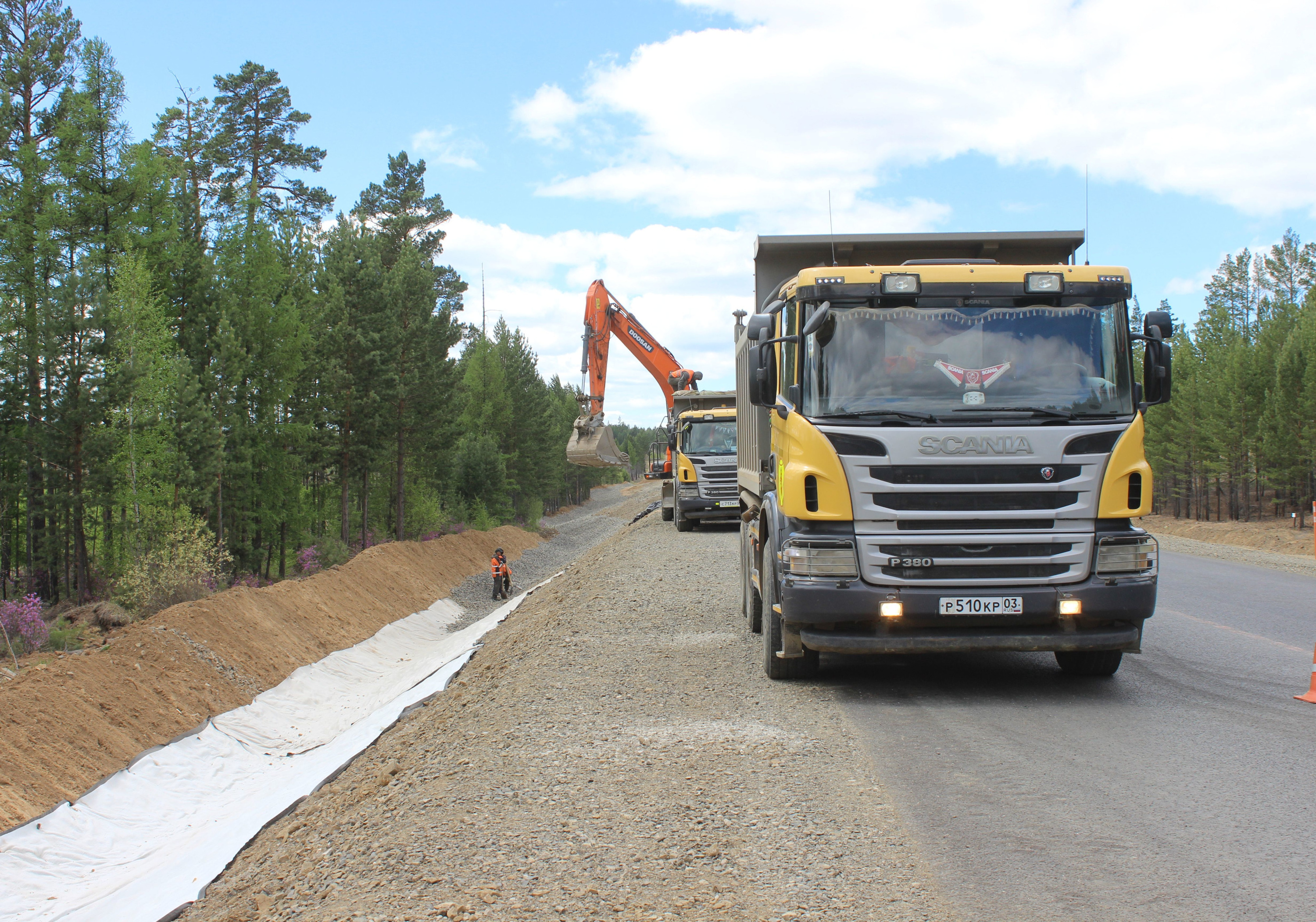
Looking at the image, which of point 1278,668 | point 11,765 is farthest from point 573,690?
point 11,765

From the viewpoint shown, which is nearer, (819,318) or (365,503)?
(819,318)

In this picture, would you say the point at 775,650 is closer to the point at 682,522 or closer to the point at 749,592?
the point at 749,592

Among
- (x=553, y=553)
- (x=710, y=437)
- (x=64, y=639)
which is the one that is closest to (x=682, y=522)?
(x=710, y=437)

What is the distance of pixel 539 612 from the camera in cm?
1688

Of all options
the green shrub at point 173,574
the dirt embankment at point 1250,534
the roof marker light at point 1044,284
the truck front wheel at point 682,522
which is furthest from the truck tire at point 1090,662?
the dirt embankment at point 1250,534

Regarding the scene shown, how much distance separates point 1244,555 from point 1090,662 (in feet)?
62.3

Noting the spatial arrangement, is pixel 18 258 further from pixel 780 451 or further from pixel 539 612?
pixel 780 451

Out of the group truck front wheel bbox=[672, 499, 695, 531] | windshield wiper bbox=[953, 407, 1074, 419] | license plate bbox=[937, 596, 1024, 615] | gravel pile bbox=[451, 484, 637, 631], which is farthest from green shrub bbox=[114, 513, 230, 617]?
windshield wiper bbox=[953, 407, 1074, 419]

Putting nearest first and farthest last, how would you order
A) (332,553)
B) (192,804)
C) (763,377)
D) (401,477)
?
(763,377)
(192,804)
(332,553)
(401,477)

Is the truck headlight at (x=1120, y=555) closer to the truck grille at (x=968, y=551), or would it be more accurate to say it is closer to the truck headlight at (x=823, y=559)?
the truck grille at (x=968, y=551)

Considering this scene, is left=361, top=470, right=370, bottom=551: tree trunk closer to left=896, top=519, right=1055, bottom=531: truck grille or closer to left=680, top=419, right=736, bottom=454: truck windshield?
left=680, top=419, right=736, bottom=454: truck windshield

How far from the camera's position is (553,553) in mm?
47656

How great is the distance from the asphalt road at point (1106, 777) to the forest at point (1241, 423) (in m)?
33.7

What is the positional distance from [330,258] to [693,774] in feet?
96.9
